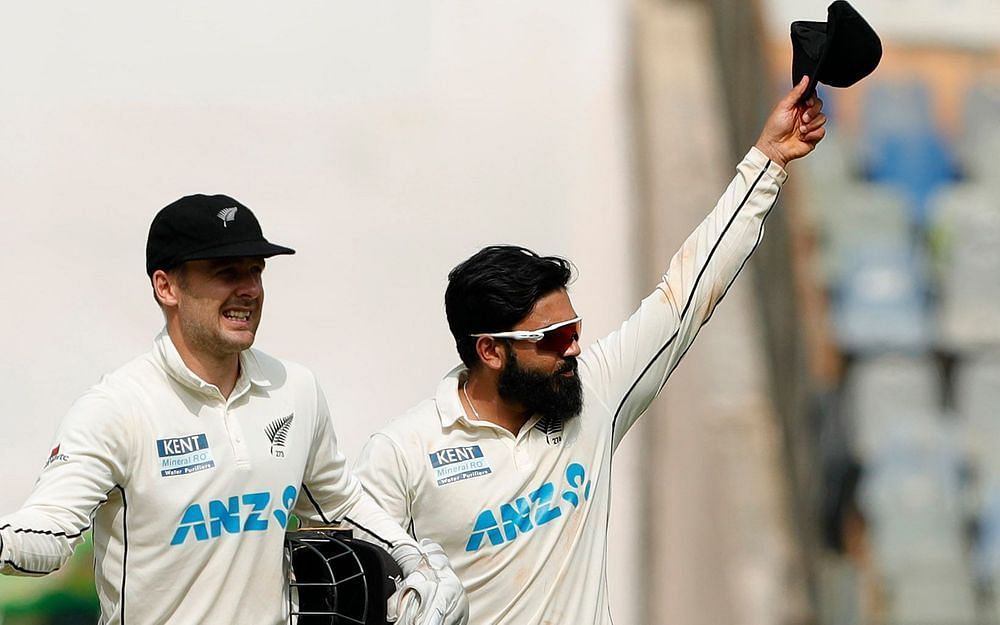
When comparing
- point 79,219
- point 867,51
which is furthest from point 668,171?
point 867,51

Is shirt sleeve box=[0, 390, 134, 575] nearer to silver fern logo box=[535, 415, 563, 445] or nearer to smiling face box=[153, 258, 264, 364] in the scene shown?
smiling face box=[153, 258, 264, 364]

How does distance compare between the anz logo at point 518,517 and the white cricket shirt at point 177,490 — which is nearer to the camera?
the white cricket shirt at point 177,490

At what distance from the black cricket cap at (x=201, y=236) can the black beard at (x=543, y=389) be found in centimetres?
40

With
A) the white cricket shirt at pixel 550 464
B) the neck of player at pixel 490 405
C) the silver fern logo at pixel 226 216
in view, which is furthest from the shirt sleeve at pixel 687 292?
the silver fern logo at pixel 226 216

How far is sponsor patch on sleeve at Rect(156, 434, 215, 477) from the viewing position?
1.74 meters

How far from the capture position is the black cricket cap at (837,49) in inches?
84.7

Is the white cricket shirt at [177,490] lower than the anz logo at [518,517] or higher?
higher

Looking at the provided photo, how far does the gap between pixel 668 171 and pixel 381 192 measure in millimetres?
1083

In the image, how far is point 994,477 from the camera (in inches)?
218

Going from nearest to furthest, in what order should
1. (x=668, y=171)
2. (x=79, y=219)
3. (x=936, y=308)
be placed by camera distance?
(x=79, y=219) → (x=668, y=171) → (x=936, y=308)

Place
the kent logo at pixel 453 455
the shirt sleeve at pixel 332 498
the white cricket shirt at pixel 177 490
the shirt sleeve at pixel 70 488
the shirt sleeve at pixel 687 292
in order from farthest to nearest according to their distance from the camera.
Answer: the shirt sleeve at pixel 687 292 → the kent logo at pixel 453 455 → the shirt sleeve at pixel 332 498 → the white cricket shirt at pixel 177 490 → the shirt sleeve at pixel 70 488

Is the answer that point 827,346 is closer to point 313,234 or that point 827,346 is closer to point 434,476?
point 313,234

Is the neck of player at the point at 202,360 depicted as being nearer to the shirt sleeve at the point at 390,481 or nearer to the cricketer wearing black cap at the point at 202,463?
the cricketer wearing black cap at the point at 202,463

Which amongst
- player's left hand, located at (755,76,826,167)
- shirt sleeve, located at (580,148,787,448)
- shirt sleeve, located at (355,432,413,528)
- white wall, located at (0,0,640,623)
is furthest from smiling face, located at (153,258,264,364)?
white wall, located at (0,0,640,623)
